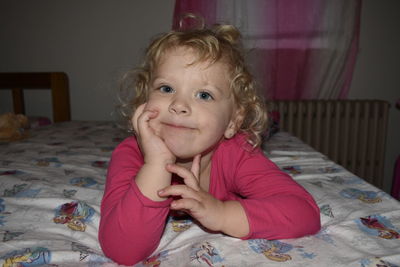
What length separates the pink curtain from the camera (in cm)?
207

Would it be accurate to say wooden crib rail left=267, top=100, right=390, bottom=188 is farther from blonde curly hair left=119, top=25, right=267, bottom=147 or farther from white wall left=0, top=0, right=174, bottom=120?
A: blonde curly hair left=119, top=25, right=267, bottom=147

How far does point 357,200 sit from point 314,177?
0.59 ft

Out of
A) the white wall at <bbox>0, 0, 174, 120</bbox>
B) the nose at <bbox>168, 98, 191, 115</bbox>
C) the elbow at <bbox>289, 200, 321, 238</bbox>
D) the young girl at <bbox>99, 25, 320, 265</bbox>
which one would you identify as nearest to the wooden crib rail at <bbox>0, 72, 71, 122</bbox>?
the white wall at <bbox>0, 0, 174, 120</bbox>

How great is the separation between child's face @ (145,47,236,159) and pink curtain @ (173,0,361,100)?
1.45m

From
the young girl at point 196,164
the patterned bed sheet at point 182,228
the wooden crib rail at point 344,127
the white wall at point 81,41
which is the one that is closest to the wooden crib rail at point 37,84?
the white wall at point 81,41

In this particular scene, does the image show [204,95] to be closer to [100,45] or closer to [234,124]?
[234,124]

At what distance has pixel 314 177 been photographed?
93 centimetres

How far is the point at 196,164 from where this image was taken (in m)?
0.60

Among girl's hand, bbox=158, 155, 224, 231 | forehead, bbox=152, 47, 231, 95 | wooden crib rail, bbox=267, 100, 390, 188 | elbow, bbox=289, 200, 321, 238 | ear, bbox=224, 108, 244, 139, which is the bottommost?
wooden crib rail, bbox=267, 100, 390, 188

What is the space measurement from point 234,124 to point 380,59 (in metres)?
1.91

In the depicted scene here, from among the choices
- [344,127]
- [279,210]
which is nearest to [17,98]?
[279,210]

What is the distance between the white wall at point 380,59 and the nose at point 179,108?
6.52 ft

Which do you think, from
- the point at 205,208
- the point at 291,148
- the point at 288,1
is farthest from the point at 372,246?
the point at 288,1

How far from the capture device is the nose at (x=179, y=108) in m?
0.60
